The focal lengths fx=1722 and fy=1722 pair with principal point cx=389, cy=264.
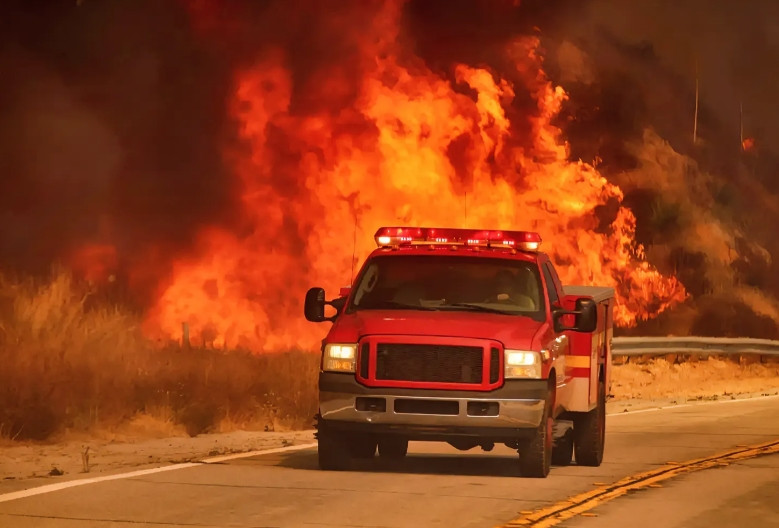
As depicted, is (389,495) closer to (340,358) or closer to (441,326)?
(340,358)

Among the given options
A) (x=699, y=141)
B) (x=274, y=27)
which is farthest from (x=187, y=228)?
(x=699, y=141)

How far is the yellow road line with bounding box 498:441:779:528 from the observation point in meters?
12.1

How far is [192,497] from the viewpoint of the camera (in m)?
12.8

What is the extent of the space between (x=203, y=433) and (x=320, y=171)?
15.6 m

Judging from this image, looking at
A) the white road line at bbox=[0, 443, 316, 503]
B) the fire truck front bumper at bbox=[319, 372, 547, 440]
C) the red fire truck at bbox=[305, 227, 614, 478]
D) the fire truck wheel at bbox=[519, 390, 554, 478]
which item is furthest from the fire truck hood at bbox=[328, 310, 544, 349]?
the white road line at bbox=[0, 443, 316, 503]

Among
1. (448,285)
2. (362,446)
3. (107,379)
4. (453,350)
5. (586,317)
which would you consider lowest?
(362,446)

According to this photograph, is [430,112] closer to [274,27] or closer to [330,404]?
[274,27]

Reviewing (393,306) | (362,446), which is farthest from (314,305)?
(362,446)

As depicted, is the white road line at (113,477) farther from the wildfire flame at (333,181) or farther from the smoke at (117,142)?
the smoke at (117,142)

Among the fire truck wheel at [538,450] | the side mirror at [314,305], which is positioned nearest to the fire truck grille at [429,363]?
the fire truck wheel at [538,450]

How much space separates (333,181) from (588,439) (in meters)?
18.6

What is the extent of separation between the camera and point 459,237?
1603cm

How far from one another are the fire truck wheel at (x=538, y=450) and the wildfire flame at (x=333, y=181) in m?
18.3

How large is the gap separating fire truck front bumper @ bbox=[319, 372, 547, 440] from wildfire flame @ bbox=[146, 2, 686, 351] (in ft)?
60.3
